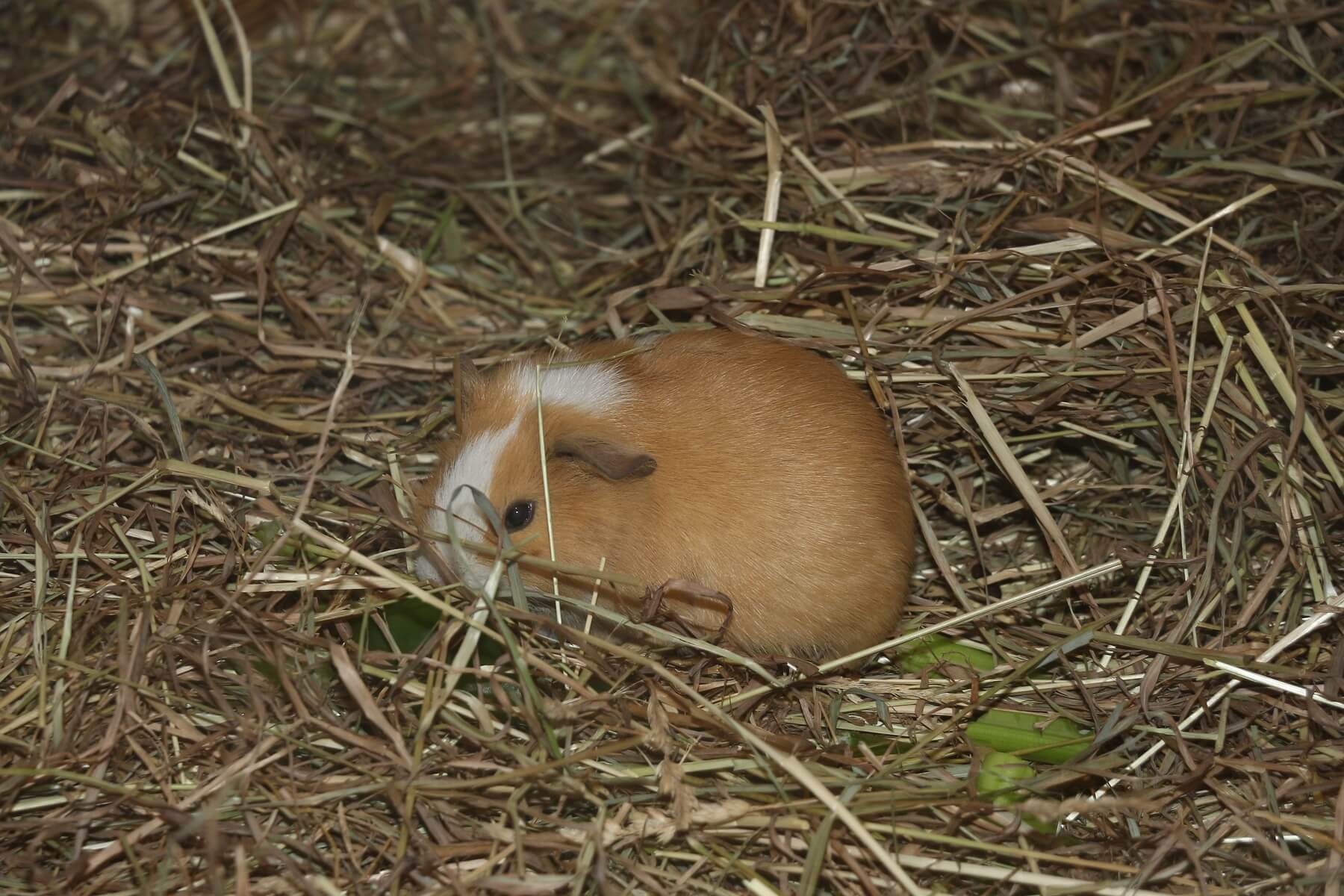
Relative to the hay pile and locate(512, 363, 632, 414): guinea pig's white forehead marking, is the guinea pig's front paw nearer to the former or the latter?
the hay pile

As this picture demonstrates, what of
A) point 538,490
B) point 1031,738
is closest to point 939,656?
point 1031,738

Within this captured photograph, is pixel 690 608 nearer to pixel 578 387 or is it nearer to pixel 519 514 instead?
pixel 519 514

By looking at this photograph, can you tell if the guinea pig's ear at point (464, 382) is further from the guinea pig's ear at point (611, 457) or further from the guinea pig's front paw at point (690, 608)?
the guinea pig's front paw at point (690, 608)

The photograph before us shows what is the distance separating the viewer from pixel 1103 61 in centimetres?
433

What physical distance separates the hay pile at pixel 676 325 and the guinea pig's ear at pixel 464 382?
12.5 inches

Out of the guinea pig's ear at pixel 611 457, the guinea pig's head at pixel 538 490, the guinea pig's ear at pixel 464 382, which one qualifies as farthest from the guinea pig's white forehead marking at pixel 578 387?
the guinea pig's ear at pixel 611 457

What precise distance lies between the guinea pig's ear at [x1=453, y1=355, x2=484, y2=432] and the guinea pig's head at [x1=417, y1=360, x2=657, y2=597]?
132mm

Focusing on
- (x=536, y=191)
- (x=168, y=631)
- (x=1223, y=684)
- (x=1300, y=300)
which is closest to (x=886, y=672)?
(x=1223, y=684)

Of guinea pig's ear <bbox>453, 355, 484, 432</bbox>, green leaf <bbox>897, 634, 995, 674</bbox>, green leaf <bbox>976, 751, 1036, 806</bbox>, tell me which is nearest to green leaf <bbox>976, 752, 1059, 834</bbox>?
green leaf <bbox>976, 751, 1036, 806</bbox>

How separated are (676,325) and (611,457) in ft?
2.88

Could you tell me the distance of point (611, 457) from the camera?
2.89 m

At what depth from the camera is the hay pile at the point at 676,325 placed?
2.71 meters

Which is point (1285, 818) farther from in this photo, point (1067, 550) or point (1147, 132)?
point (1147, 132)

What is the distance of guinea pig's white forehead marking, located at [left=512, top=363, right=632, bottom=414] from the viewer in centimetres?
316
